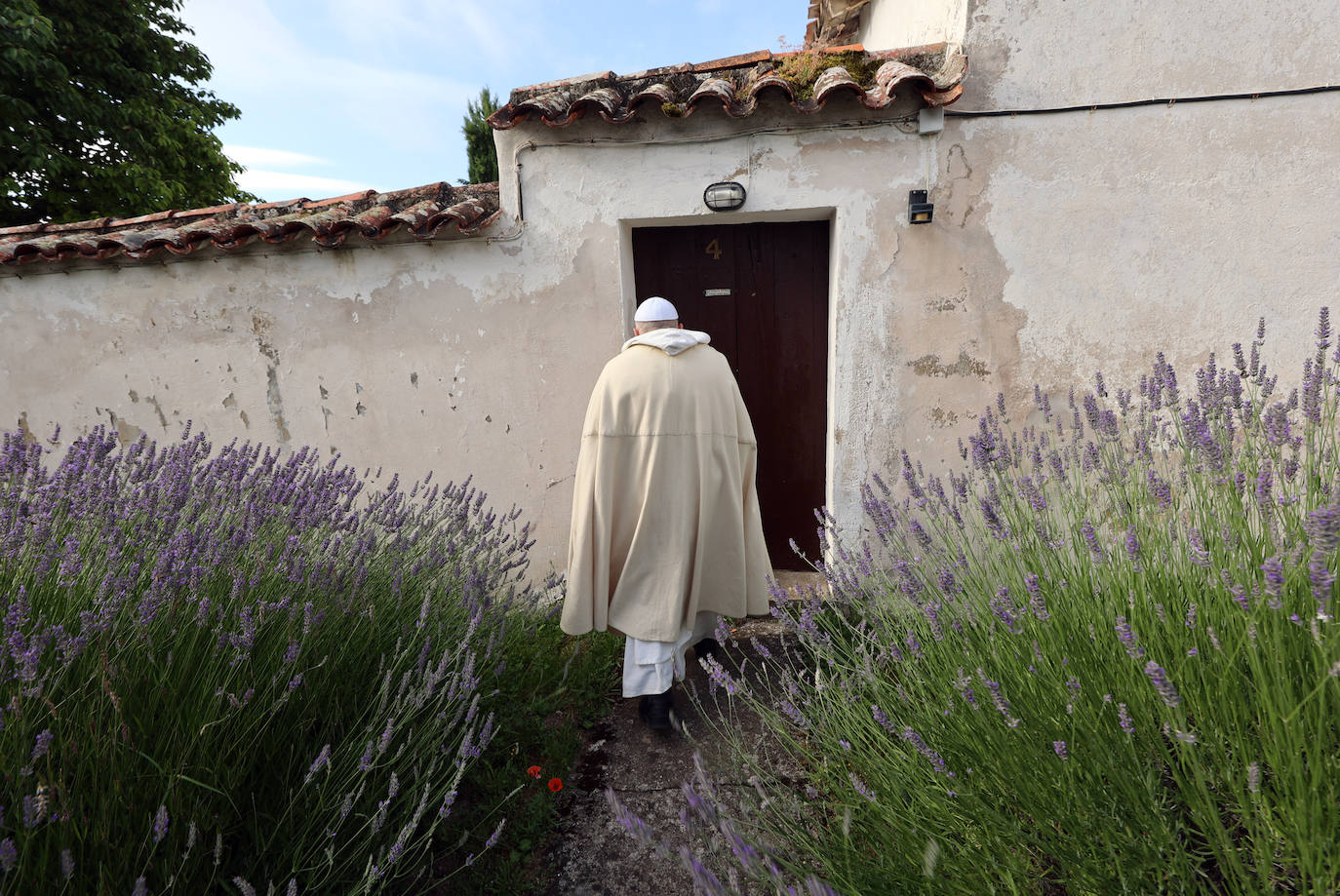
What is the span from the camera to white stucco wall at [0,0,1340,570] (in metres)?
3.18

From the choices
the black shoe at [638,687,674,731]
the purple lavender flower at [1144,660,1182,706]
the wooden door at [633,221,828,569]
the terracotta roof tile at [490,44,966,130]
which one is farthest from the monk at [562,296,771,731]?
the purple lavender flower at [1144,660,1182,706]

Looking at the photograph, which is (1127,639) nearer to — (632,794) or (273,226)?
(632,794)

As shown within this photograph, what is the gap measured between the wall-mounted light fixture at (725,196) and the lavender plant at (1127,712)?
2.31 meters

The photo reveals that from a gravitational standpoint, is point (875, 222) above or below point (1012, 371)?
above

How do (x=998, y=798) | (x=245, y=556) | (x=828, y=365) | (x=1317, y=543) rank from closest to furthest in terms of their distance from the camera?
(x=1317, y=543) → (x=998, y=798) → (x=245, y=556) → (x=828, y=365)

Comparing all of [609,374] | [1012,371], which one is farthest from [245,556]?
[1012,371]

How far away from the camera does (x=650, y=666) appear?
2.88 metres

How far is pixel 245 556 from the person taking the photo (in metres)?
2.12

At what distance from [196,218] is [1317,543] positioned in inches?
248

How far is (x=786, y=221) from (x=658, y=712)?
2916 millimetres

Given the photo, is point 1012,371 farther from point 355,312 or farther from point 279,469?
point 355,312

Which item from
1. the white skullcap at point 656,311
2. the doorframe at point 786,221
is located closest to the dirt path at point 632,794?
the doorframe at point 786,221

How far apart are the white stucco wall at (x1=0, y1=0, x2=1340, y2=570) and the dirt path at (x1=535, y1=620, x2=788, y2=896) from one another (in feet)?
4.69

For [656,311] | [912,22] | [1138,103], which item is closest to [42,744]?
[656,311]
